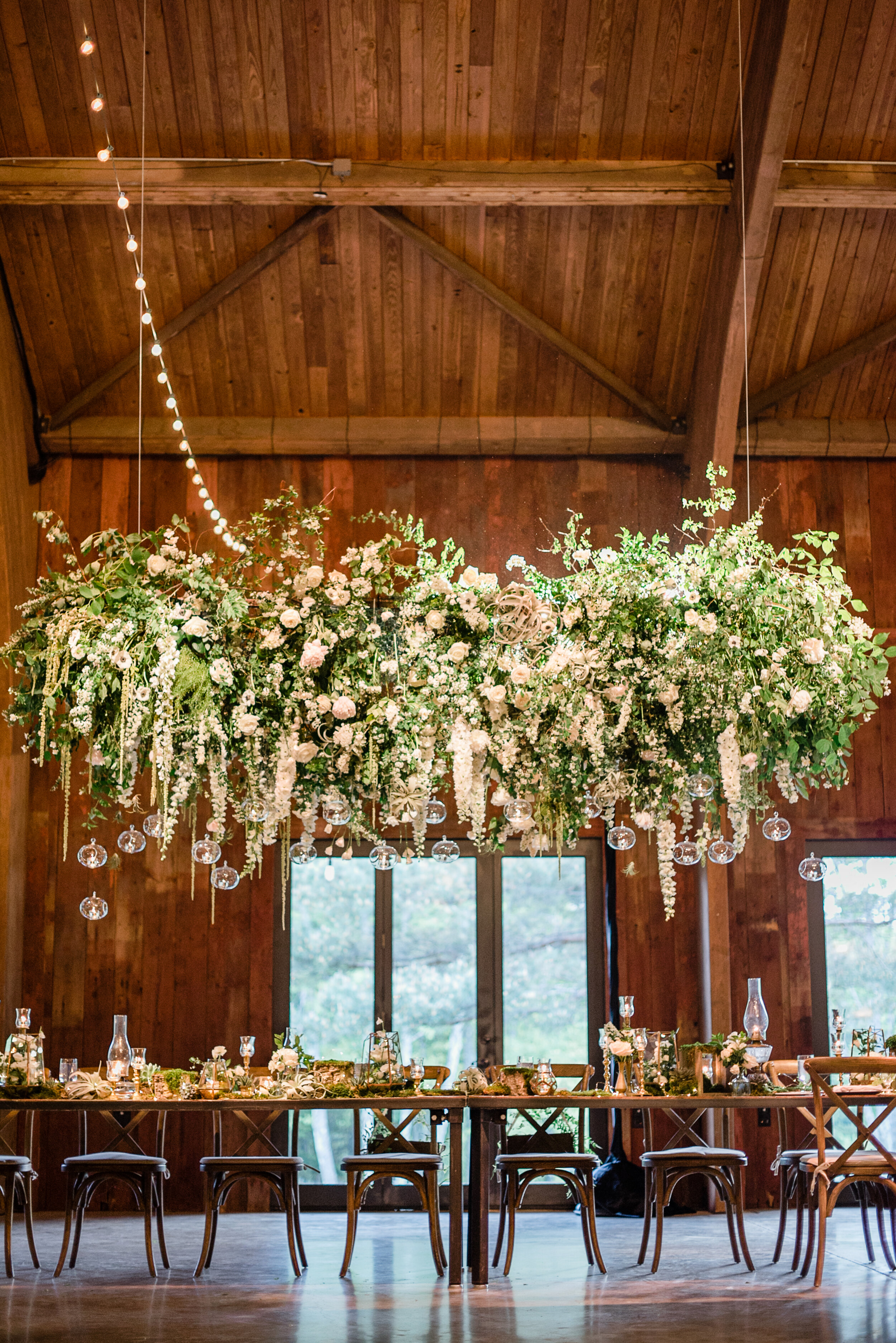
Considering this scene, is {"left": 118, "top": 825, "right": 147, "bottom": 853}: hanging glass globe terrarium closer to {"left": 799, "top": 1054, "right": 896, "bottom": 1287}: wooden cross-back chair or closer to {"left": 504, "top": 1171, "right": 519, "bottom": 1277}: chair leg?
{"left": 504, "top": 1171, "right": 519, "bottom": 1277}: chair leg

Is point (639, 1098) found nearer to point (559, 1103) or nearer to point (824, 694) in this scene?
point (559, 1103)

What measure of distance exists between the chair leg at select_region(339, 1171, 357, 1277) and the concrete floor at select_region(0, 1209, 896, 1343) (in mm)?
104

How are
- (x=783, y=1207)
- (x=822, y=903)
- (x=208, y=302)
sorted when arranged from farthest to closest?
1. (x=822, y=903)
2. (x=208, y=302)
3. (x=783, y=1207)

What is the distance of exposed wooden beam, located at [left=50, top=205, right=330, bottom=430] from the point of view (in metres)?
8.55

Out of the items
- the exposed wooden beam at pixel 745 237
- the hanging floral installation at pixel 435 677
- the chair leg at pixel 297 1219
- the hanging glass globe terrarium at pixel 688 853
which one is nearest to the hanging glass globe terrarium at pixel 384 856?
the hanging floral installation at pixel 435 677

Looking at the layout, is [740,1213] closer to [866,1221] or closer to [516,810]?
[866,1221]

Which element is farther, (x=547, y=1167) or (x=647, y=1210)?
(x=647, y=1210)

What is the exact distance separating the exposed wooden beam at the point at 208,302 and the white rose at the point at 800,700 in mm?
4727

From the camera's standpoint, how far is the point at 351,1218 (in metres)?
6.00

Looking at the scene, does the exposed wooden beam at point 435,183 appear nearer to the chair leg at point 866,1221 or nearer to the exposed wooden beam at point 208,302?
the exposed wooden beam at point 208,302

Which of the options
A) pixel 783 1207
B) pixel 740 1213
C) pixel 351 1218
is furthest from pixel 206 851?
pixel 783 1207

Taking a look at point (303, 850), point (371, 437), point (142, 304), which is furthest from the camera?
point (371, 437)

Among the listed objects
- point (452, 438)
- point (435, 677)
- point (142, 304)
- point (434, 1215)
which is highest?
point (142, 304)

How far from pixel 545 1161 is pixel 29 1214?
241 centimetres
